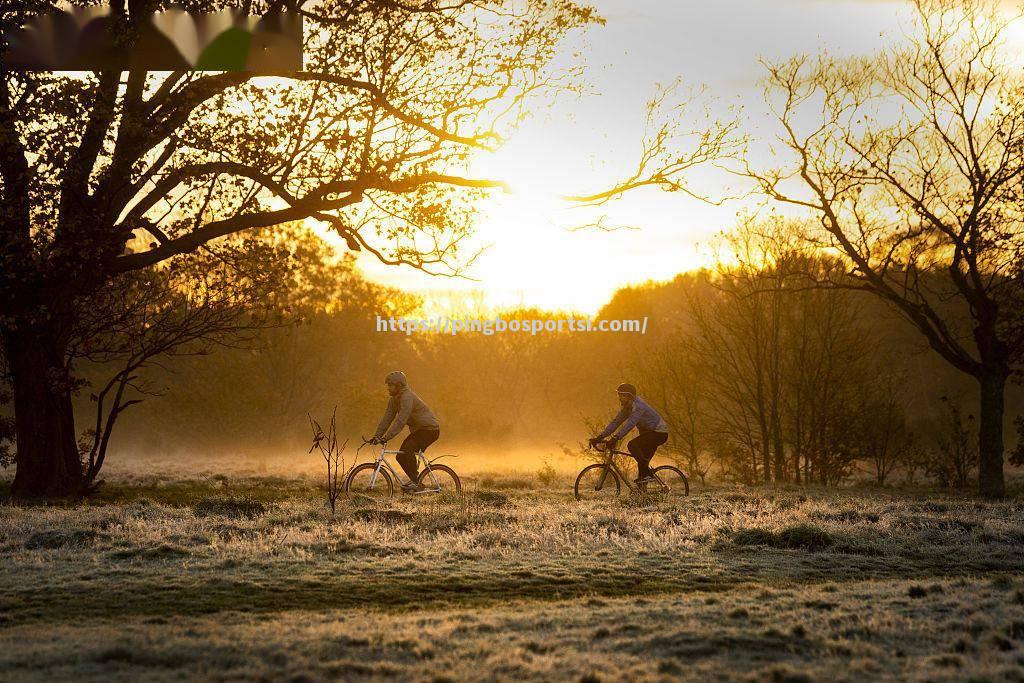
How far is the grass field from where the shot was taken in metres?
6.06

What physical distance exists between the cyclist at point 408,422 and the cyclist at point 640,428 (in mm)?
2965

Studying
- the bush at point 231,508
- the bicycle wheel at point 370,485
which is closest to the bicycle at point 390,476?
the bicycle wheel at point 370,485

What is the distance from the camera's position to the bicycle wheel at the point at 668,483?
1806 centimetres

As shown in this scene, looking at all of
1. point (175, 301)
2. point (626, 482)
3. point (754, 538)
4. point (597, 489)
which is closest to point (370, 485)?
point (597, 489)

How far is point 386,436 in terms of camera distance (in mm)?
16438

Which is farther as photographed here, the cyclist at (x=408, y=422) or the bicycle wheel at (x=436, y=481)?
the bicycle wheel at (x=436, y=481)

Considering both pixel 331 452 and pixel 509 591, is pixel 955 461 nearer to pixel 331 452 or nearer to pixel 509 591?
pixel 331 452

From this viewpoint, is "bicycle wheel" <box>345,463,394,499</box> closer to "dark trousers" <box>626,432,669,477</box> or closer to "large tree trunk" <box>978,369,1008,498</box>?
"dark trousers" <box>626,432,669,477</box>

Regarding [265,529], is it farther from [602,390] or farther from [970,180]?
[602,390]

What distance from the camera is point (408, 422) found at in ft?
56.0

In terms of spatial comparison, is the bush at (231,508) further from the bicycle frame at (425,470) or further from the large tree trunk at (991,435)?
the large tree trunk at (991,435)

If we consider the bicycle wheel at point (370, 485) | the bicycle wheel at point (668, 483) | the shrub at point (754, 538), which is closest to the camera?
the shrub at point (754, 538)

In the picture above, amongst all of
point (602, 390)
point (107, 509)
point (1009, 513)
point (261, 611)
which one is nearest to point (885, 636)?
point (261, 611)

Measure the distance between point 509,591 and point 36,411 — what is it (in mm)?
12001
